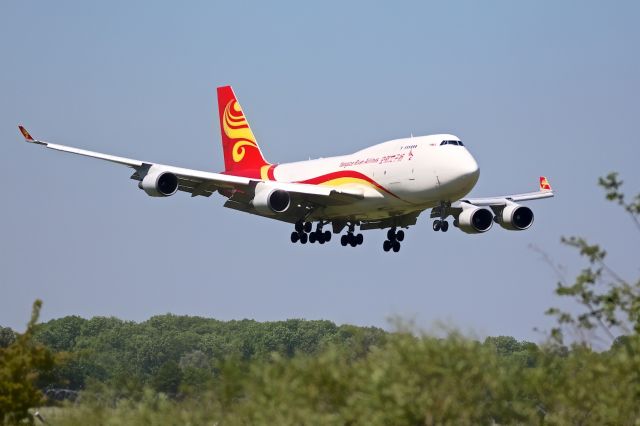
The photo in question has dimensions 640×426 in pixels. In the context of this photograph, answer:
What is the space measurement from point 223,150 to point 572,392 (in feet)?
144

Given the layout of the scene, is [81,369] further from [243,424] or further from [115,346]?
[243,424]

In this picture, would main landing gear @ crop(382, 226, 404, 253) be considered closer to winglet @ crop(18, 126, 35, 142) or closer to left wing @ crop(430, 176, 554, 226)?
left wing @ crop(430, 176, 554, 226)

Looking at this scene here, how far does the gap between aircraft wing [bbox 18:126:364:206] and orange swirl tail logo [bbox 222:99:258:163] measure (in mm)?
9397

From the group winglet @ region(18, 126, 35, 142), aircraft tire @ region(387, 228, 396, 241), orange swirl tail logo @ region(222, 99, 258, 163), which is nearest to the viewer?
winglet @ region(18, 126, 35, 142)

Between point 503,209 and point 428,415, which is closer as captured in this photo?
point 428,415

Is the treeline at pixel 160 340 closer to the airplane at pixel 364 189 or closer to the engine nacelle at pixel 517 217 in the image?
the airplane at pixel 364 189

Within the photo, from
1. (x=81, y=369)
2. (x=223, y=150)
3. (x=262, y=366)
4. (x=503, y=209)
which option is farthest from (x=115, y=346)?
(x=262, y=366)

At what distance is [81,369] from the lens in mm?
54531

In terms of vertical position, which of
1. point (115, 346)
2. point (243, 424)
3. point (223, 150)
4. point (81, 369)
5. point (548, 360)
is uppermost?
point (223, 150)

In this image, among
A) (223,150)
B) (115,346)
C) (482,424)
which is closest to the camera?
(482,424)

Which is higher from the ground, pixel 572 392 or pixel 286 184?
pixel 286 184

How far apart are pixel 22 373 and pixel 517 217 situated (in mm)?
32727

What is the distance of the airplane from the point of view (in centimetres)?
5250

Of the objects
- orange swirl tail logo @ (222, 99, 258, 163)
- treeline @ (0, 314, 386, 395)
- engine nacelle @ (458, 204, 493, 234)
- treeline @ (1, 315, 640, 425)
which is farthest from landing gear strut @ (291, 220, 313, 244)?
treeline @ (1, 315, 640, 425)
